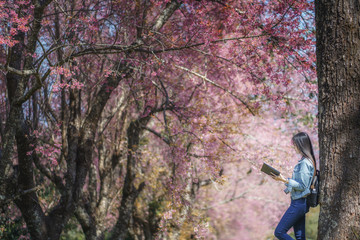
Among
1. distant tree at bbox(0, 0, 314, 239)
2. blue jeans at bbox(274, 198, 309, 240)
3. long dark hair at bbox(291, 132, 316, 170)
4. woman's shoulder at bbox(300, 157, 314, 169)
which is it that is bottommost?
blue jeans at bbox(274, 198, 309, 240)

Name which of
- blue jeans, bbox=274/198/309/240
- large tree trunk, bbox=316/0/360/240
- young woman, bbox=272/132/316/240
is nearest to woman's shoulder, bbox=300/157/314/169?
young woman, bbox=272/132/316/240

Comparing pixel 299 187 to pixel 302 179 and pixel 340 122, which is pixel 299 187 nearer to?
pixel 302 179

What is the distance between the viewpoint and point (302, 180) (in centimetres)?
400

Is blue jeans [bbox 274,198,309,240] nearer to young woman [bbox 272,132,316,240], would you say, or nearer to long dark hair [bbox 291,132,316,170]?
young woman [bbox 272,132,316,240]

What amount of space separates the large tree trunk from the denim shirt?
2.12ft

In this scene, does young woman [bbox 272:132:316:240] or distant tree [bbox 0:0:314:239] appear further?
distant tree [bbox 0:0:314:239]

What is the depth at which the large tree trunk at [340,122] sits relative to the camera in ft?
10.4

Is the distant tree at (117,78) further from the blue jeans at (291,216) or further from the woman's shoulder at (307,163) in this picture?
the blue jeans at (291,216)

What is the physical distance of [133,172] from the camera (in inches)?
364

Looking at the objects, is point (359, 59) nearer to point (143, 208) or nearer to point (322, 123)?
point (322, 123)

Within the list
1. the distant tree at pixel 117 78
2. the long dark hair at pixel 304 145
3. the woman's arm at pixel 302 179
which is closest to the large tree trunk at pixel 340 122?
the woman's arm at pixel 302 179

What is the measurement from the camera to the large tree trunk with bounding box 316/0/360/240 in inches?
124

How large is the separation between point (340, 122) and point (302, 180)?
0.99 meters

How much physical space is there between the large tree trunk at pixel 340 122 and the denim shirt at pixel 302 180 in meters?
0.65
